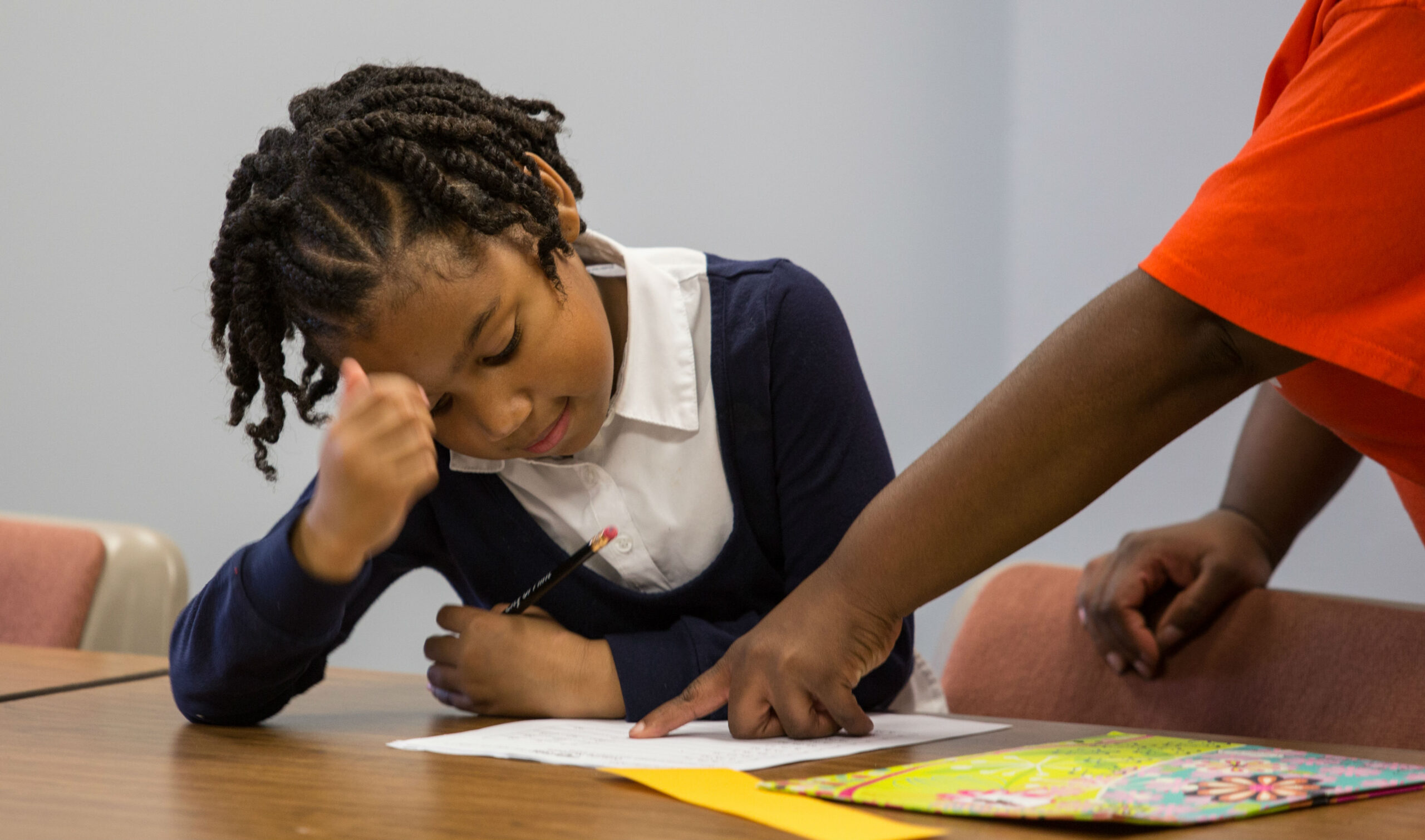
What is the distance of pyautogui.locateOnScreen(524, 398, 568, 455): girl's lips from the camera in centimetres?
92

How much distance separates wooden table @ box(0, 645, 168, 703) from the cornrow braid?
283 mm

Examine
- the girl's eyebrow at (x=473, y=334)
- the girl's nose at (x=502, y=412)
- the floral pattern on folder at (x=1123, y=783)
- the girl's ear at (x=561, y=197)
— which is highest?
the girl's ear at (x=561, y=197)

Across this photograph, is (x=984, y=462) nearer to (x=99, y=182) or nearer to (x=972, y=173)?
(x=972, y=173)

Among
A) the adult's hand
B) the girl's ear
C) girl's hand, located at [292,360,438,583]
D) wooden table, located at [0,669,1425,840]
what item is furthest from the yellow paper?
the girl's ear

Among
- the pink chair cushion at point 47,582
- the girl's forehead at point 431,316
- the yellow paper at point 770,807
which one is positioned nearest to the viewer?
the yellow paper at point 770,807

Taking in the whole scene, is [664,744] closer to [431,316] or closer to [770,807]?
[770,807]

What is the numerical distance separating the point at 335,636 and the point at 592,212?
1.25 meters

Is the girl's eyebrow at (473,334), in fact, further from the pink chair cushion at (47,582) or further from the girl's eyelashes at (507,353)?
the pink chair cushion at (47,582)

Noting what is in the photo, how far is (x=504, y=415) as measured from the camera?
0.85 m

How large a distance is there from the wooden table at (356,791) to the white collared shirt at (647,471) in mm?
191

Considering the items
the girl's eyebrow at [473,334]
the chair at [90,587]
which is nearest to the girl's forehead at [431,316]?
the girl's eyebrow at [473,334]

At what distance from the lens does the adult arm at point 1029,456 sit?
2.12 ft

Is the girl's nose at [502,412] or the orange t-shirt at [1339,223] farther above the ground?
the orange t-shirt at [1339,223]

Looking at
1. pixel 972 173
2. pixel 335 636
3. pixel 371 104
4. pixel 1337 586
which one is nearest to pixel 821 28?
pixel 972 173
